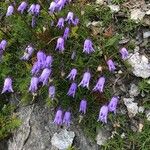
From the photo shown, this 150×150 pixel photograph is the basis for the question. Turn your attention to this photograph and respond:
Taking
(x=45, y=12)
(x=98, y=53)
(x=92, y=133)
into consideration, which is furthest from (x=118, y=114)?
(x=45, y=12)

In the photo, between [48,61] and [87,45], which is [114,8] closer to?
[87,45]

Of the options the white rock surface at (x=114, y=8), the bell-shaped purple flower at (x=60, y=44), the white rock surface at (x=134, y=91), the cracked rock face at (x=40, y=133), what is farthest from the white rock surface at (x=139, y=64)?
the cracked rock face at (x=40, y=133)

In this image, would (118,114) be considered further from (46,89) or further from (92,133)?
(46,89)

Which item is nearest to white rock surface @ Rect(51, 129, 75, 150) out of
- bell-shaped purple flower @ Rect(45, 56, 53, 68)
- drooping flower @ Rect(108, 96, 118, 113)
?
drooping flower @ Rect(108, 96, 118, 113)

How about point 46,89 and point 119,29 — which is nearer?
point 46,89

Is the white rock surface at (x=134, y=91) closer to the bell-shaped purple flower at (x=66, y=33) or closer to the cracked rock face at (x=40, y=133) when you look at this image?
the cracked rock face at (x=40, y=133)

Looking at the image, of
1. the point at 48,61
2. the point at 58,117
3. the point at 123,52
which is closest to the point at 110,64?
the point at 123,52
